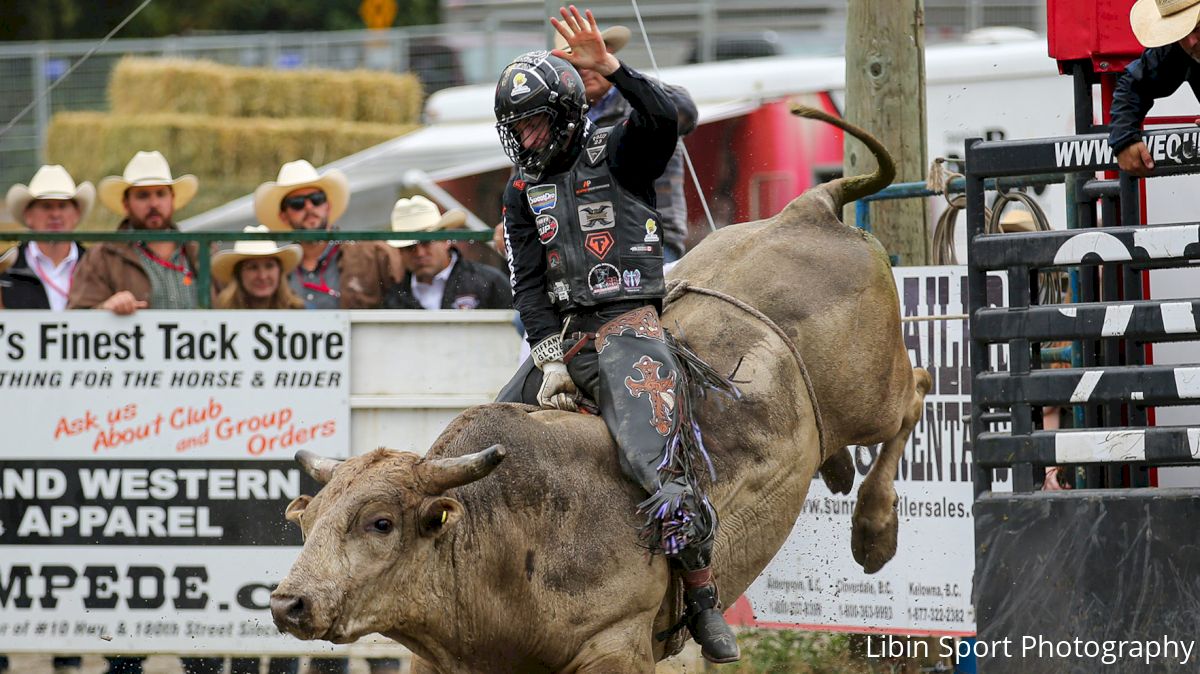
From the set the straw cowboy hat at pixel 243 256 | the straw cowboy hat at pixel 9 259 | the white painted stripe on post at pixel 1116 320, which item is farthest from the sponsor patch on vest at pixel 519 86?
the straw cowboy hat at pixel 9 259

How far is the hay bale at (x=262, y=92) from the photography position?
22.2 m

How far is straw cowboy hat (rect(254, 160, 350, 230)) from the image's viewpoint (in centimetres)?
938

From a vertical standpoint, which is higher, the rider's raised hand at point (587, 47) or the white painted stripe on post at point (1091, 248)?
the rider's raised hand at point (587, 47)

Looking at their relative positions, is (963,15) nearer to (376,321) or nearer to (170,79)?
(170,79)

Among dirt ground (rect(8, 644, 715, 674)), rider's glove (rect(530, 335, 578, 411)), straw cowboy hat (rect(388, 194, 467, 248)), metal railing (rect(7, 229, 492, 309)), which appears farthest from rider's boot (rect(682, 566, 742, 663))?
straw cowboy hat (rect(388, 194, 467, 248))

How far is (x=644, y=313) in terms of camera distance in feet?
17.4

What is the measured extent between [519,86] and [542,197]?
0.44 metres

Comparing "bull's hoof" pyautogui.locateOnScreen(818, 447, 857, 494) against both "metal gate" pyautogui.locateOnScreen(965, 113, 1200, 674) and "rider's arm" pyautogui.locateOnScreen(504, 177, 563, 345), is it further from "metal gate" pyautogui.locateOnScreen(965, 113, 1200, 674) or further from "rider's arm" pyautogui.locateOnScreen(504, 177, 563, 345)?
"metal gate" pyautogui.locateOnScreen(965, 113, 1200, 674)

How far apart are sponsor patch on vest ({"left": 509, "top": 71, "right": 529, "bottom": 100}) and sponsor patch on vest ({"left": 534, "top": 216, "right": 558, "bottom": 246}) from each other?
0.47m

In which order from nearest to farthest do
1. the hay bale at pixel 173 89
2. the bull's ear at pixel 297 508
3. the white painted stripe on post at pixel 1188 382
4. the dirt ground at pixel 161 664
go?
the white painted stripe on post at pixel 1188 382
the bull's ear at pixel 297 508
the dirt ground at pixel 161 664
the hay bale at pixel 173 89

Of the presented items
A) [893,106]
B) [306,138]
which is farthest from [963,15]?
[893,106]

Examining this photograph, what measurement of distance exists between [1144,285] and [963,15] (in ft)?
50.9

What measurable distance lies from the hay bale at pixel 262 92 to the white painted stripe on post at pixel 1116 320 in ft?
61.8

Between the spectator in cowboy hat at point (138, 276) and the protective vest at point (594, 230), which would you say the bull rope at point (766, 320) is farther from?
the spectator in cowboy hat at point (138, 276)
